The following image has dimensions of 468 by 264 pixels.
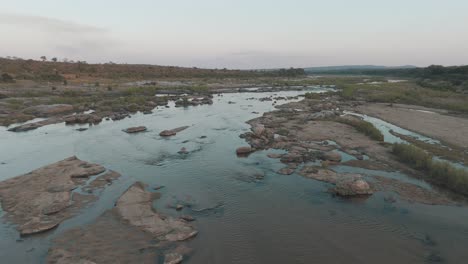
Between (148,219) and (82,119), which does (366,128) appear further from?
(82,119)

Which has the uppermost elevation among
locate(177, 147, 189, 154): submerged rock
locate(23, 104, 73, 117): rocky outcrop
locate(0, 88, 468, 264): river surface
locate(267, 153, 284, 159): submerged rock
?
locate(23, 104, 73, 117): rocky outcrop

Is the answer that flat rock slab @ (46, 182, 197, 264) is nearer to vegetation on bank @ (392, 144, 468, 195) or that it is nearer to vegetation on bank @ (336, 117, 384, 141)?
vegetation on bank @ (392, 144, 468, 195)

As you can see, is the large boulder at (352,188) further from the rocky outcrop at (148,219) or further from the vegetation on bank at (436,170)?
the rocky outcrop at (148,219)

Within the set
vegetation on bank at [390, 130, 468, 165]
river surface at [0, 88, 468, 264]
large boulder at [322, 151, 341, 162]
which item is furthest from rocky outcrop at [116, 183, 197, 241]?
vegetation on bank at [390, 130, 468, 165]

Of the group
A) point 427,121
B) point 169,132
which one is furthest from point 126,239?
point 427,121

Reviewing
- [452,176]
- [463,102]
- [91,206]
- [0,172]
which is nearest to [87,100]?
[0,172]

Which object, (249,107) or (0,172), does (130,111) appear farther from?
(0,172)

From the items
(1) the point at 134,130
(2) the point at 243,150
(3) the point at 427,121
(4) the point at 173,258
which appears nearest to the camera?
(4) the point at 173,258
